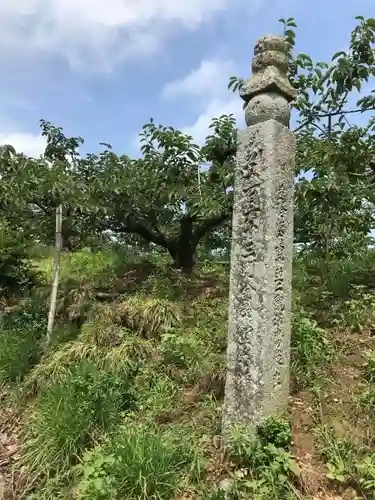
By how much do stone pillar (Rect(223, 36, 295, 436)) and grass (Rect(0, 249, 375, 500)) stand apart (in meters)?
0.26

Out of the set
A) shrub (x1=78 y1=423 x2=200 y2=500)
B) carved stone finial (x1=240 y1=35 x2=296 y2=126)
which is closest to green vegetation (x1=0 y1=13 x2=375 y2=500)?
shrub (x1=78 y1=423 x2=200 y2=500)

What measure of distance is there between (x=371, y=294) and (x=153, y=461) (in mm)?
2940

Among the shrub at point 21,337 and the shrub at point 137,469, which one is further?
the shrub at point 21,337

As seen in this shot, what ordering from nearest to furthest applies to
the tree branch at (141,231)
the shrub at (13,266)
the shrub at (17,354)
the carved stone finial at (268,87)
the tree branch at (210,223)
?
the carved stone finial at (268,87) < the shrub at (17,354) < the tree branch at (210,223) < the tree branch at (141,231) < the shrub at (13,266)

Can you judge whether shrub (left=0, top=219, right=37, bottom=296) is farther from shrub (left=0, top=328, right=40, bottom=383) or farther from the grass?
shrub (left=0, top=328, right=40, bottom=383)

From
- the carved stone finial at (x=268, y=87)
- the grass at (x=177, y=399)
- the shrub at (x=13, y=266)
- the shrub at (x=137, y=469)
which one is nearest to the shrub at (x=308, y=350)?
the grass at (x=177, y=399)

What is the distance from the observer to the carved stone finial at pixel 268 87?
3625mm

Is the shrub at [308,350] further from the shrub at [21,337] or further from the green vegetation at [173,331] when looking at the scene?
the shrub at [21,337]

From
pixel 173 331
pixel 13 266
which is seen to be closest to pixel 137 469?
pixel 173 331

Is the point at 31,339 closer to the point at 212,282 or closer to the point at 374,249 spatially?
the point at 212,282

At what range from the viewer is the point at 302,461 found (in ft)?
11.0

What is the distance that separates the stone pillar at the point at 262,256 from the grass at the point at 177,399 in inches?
10.2

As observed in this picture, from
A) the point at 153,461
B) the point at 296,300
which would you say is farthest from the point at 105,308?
the point at 153,461

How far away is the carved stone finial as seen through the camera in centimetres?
362
